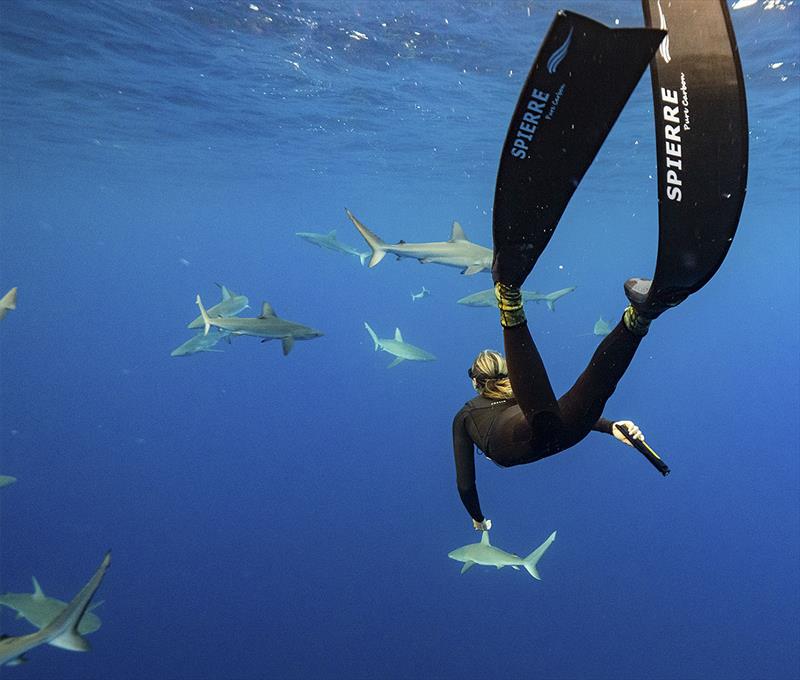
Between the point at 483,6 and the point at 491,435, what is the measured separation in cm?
1201

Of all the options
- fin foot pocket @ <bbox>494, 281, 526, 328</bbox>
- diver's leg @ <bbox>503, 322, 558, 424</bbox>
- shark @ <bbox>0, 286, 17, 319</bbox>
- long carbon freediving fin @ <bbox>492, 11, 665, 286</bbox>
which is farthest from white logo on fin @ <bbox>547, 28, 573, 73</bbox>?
shark @ <bbox>0, 286, 17, 319</bbox>

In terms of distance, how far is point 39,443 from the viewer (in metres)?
19.0

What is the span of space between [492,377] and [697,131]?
216 centimetres

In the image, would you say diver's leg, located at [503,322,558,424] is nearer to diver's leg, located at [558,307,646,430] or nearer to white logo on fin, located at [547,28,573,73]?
diver's leg, located at [558,307,646,430]

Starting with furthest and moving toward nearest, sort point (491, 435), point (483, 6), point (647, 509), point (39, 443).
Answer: point (39, 443) → point (647, 509) → point (483, 6) → point (491, 435)

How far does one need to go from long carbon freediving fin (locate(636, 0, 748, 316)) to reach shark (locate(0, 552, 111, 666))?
4.02 metres

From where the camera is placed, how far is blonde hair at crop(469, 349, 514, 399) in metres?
4.46

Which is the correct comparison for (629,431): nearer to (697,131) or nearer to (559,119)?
(697,131)

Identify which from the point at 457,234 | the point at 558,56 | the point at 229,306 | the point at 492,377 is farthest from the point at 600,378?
the point at 229,306

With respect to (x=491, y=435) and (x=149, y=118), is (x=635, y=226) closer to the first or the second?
(x=149, y=118)

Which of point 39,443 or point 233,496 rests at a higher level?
point 233,496

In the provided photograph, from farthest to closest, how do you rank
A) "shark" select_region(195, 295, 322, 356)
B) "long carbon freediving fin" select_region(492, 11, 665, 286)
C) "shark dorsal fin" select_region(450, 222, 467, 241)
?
"shark dorsal fin" select_region(450, 222, 467, 241) → "shark" select_region(195, 295, 322, 356) → "long carbon freediving fin" select_region(492, 11, 665, 286)

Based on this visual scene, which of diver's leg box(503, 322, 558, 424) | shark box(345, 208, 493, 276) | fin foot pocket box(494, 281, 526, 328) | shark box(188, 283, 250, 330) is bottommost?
shark box(188, 283, 250, 330)

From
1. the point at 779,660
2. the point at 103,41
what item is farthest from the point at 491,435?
the point at 103,41
